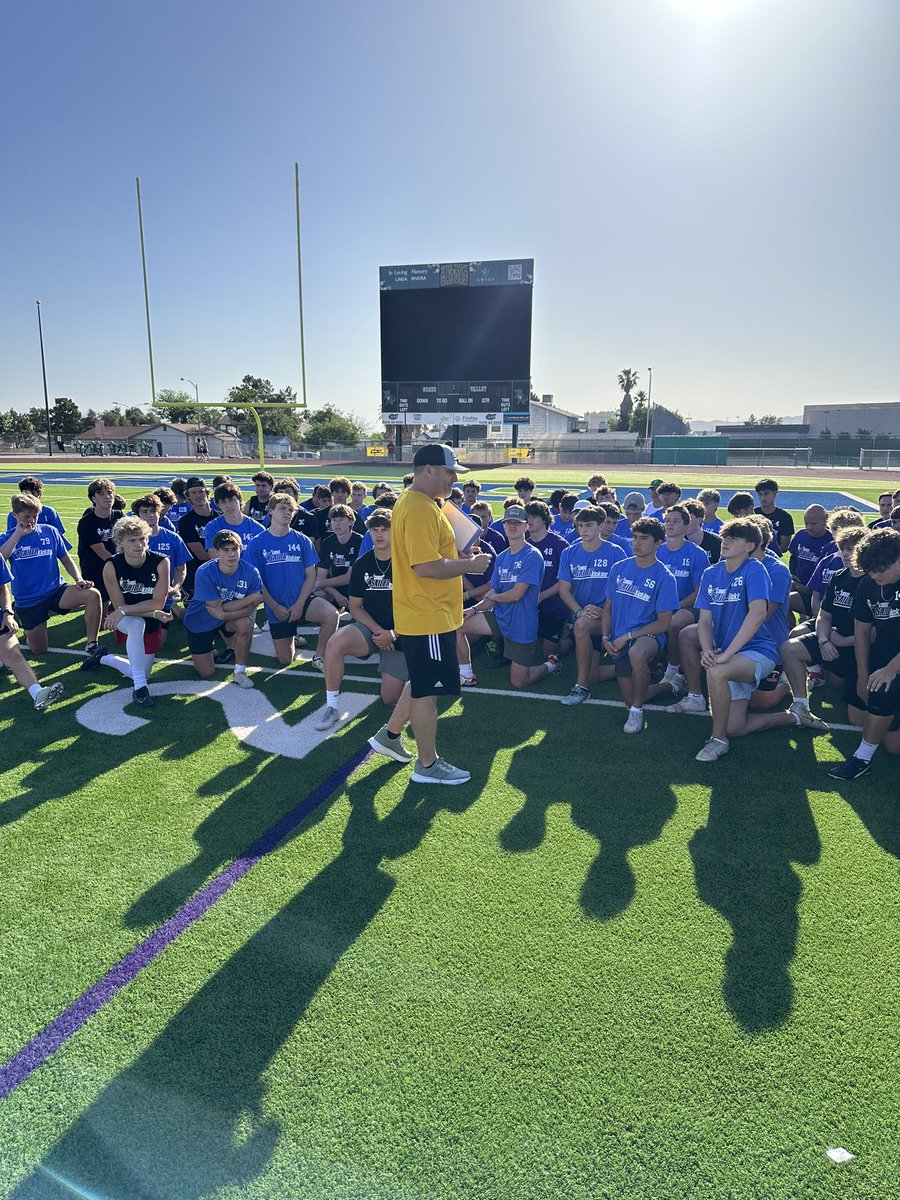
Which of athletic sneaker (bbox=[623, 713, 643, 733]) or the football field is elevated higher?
athletic sneaker (bbox=[623, 713, 643, 733])

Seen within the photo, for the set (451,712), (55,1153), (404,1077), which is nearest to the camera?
(55,1153)

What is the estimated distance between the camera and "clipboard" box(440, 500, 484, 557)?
4.27m

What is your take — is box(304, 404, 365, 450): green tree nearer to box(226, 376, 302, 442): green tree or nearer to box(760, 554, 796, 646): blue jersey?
box(226, 376, 302, 442): green tree

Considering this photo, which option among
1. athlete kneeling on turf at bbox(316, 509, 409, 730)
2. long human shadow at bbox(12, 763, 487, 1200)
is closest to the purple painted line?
long human shadow at bbox(12, 763, 487, 1200)

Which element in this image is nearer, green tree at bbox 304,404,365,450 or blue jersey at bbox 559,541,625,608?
blue jersey at bbox 559,541,625,608

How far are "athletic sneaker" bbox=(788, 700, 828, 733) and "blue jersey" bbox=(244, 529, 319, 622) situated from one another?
14.7ft

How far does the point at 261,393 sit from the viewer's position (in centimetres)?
9956

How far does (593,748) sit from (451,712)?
4.16 feet

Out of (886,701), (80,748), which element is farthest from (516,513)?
(80,748)

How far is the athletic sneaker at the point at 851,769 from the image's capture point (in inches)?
179

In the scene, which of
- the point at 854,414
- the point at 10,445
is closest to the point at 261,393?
the point at 10,445

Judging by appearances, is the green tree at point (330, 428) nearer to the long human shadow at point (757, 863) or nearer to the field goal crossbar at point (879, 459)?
the field goal crossbar at point (879, 459)

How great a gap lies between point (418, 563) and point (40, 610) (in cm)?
515

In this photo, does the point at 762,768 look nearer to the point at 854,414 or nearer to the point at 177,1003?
the point at 177,1003
